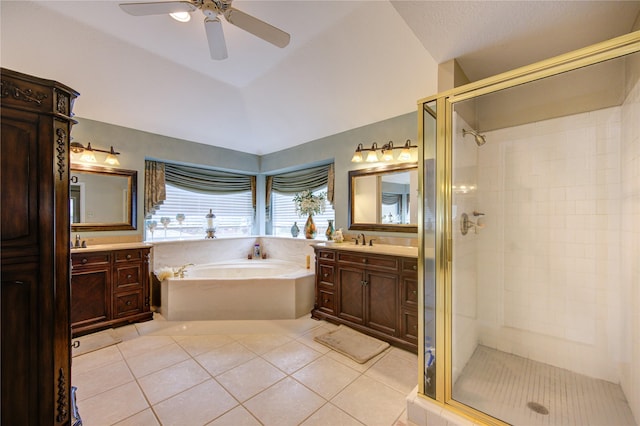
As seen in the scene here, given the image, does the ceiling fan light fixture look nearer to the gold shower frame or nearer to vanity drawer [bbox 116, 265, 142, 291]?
the gold shower frame

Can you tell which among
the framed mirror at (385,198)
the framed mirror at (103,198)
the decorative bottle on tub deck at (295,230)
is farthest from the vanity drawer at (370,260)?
the framed mirror at (103,198)

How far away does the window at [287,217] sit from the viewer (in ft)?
14.1

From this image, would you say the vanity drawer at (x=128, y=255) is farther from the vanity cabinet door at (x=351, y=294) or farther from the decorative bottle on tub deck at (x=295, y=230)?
the vanity cabinet door at (x=351, y=294)

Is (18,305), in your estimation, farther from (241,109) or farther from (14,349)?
(241,109)

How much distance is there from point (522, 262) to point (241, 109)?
3877 mm

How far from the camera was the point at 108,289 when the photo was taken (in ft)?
9.70

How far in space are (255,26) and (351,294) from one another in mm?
2642

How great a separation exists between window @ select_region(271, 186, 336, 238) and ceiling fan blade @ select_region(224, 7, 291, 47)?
246 cm

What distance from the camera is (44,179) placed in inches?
44.4

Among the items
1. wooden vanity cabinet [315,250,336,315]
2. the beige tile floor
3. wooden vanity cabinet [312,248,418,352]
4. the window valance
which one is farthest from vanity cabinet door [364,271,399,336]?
the window valance

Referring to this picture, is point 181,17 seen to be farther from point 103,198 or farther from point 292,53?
point 103,198

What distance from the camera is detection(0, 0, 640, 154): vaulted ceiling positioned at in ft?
4.89

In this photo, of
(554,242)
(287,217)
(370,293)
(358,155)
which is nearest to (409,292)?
(370,293)

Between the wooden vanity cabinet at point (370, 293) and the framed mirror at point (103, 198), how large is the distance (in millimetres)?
2622
